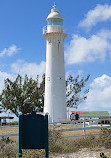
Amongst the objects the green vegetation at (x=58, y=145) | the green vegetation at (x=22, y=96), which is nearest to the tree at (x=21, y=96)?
the green vegetation at (x=22, y=96)

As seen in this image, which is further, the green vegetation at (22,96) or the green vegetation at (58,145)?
the green vegetation at (22,96)

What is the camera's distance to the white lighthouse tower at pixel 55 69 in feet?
103

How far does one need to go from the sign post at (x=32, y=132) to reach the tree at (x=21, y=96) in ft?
105

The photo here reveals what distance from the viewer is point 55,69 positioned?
32.0 metres

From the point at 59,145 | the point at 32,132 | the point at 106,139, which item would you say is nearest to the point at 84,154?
the point at 59,145

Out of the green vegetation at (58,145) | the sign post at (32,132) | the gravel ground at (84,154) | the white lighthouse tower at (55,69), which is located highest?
the white lighthouse tower at (55,69)

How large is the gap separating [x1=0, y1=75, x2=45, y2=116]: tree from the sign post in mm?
31913

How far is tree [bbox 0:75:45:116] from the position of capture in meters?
41.2

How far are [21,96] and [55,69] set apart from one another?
36.6 feet

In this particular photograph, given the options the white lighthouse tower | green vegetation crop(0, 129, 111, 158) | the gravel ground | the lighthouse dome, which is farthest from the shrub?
the lighthouse dome

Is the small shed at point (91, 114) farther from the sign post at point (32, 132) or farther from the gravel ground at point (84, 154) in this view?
the sign post at point (32, 132)

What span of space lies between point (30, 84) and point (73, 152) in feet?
98.7

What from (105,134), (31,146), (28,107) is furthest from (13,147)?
(28,107)

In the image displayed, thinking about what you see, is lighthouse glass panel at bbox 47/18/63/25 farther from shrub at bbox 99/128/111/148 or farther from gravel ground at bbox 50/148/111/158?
gravel ground at bbox 50/148/111/158
